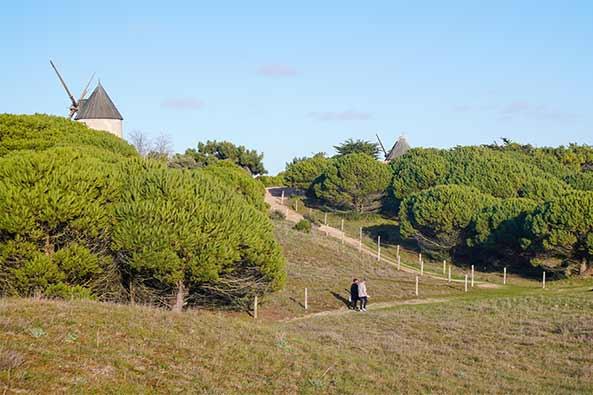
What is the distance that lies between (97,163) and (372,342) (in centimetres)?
1261

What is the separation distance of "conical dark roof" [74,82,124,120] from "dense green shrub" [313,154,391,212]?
25.6 metres

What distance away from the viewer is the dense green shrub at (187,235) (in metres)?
26.1

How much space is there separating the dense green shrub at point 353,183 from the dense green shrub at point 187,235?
53.0 metres

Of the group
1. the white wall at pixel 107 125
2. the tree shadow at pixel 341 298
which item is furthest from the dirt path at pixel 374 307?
the white wall at pixel 107 125

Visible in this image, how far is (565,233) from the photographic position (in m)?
54.6

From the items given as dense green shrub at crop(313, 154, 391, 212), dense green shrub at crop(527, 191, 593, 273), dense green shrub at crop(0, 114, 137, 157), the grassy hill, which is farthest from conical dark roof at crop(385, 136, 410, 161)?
the grassy hill

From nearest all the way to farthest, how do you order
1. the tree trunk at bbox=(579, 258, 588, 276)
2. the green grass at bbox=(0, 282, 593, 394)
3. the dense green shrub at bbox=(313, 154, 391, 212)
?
the green grass at bbox=(0, 282, 593, 394) < the tree trunk at bbox=(579, 258, 588, 276) < the dense green shrub at bbox=(313, 154, 391, 212)

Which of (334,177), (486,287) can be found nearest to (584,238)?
(486,287)

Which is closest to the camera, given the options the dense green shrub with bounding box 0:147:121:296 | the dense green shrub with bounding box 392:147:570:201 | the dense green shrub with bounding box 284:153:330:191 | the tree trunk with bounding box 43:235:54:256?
the dense green shrub with bounding box 0:147:121:296

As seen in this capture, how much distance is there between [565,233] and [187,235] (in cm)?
3735

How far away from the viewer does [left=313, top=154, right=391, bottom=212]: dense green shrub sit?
8312 cm

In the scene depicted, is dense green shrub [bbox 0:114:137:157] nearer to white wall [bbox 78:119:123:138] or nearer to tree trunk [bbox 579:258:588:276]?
white wall [bbox 78:119:123:138]

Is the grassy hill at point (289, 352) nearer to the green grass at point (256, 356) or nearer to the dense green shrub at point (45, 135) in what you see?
the green grass at point (256, 356)

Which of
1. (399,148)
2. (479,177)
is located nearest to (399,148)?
(399,148)
